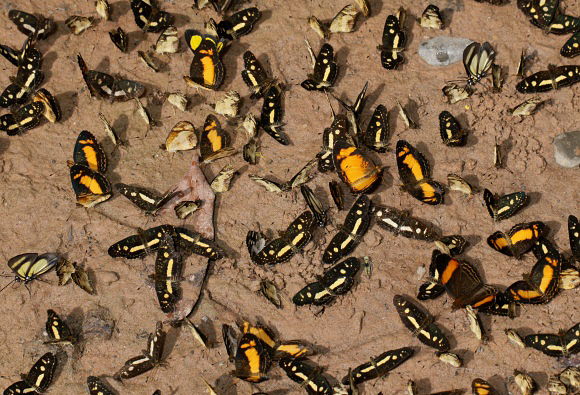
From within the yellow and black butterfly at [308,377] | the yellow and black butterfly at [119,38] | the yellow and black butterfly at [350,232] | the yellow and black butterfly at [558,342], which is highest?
the yellow and black butterfly at [119,38]

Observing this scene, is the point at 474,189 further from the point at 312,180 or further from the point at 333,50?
the point at 333,50

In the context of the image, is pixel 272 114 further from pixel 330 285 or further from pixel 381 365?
pixel 381 365

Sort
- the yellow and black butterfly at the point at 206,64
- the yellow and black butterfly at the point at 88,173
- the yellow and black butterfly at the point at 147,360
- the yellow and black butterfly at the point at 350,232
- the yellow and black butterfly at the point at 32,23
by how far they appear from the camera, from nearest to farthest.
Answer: the yellow and black butterfly at the point at 147,360 → the yellow and black butterfly at the point at 350,232 → the yellow and black butterfly at the point at 88,173 → the yellow and black butterfly at the point at 206,64 → the yellow and black butterfly at the point at 32,23

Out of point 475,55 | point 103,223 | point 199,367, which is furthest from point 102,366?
point 475,55

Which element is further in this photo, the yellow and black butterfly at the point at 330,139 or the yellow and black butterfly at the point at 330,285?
the yellow and black butterfly at the point at 330,139

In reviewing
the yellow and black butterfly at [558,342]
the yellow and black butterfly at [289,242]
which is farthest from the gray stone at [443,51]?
the yellow and black butterfly at [558,342]

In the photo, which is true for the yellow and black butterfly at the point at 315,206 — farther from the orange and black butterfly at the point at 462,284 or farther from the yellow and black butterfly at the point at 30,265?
the yellow and black butterfly at the point at 30,265

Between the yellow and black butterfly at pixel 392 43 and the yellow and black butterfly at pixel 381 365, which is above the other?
the yellow and black butterfly at pixel 392 43

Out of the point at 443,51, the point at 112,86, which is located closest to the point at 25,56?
the point at 112,86
